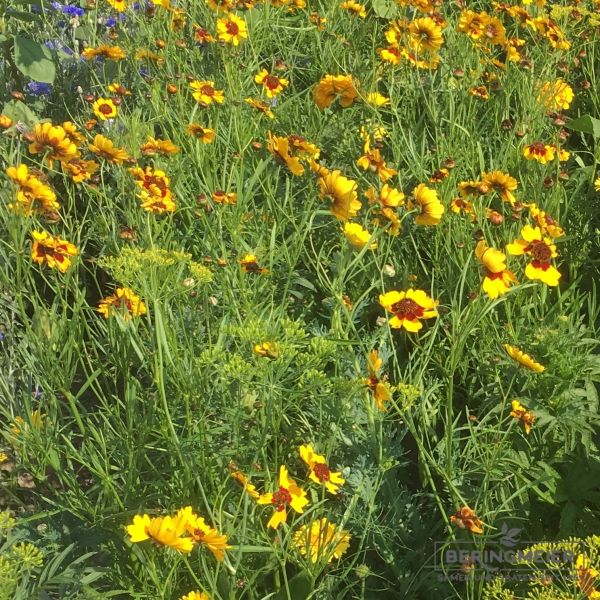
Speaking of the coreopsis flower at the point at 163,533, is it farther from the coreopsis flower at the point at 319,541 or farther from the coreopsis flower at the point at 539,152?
the coreopsis flower at the point at 539,152

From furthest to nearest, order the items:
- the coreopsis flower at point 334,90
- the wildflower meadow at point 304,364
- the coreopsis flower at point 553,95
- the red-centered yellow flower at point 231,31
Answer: the coreopsis flower at point 553,95
the red-centered yellow flower at point 231,31
the coreopsis flower at point 334,90
the wildflower meadow at point 304,364

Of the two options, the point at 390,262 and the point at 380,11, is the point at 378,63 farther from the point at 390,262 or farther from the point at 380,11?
the point at 390,262

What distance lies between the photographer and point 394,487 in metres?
1.76

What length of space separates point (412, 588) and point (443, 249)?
1.02 meters

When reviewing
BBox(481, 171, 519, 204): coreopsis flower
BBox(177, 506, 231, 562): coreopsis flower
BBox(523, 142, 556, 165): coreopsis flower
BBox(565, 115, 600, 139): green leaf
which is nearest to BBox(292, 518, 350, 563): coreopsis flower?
BBox(177, 506, 231, 562): coreopsis flower

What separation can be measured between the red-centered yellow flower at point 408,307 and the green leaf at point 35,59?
1.57 m

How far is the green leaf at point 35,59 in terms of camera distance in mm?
2514

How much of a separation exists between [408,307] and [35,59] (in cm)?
166

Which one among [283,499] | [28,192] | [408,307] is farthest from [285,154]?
[283,499]

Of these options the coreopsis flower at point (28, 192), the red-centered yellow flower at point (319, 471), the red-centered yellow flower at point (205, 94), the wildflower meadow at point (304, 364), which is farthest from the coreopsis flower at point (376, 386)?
the red-centered yellow flower at point (205, 94)

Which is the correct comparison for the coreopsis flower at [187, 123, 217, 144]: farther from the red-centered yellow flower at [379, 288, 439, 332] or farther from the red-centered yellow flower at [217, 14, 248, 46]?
the red-centered yellow flower at [379, 288, 439, 332]

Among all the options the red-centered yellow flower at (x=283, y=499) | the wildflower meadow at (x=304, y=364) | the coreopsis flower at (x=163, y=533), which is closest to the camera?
the coreopsis flower at (x=163, y=533)

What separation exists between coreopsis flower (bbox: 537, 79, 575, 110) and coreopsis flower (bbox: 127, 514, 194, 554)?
77.6 inches

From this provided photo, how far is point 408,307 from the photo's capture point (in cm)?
167
